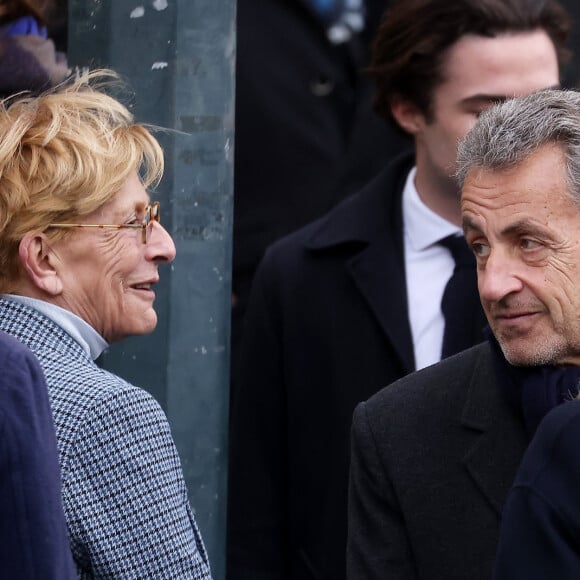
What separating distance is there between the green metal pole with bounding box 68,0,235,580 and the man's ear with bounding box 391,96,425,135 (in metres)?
0.98

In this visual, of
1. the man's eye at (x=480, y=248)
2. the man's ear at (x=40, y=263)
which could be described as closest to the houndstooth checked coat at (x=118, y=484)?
the man's ear at (x=40, y=263)

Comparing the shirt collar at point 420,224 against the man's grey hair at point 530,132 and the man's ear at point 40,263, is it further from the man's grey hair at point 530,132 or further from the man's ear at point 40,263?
the man's ear at point 40,263

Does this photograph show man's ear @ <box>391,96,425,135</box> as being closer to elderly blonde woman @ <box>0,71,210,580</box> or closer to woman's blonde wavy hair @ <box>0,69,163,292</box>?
elderly blonde woman @ <box>0,71,210,580</box>

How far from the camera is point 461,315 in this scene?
11.3 feet

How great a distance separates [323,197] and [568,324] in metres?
2.18

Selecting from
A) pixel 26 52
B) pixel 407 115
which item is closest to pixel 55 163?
pixel 26 52

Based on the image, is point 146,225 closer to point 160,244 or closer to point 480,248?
point 160,244

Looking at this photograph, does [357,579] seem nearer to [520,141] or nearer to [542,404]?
[542,404]

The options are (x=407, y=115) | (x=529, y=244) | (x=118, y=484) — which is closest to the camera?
(x=118, y=484)

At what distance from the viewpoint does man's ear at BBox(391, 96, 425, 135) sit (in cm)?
387

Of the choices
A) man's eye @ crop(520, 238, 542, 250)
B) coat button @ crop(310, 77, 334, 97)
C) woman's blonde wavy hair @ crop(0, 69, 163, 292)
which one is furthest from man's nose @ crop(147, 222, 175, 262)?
coat button @ crop(310, 77, 334, 97)

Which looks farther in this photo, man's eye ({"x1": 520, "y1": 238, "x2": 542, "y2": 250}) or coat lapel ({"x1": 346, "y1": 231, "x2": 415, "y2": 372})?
coat lapel ({"x1": 346, "y1": 231, "x2": 415, "y2": 372})

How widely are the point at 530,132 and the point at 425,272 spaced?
1.03m

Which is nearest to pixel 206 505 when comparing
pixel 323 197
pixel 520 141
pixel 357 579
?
pixel 357 579
